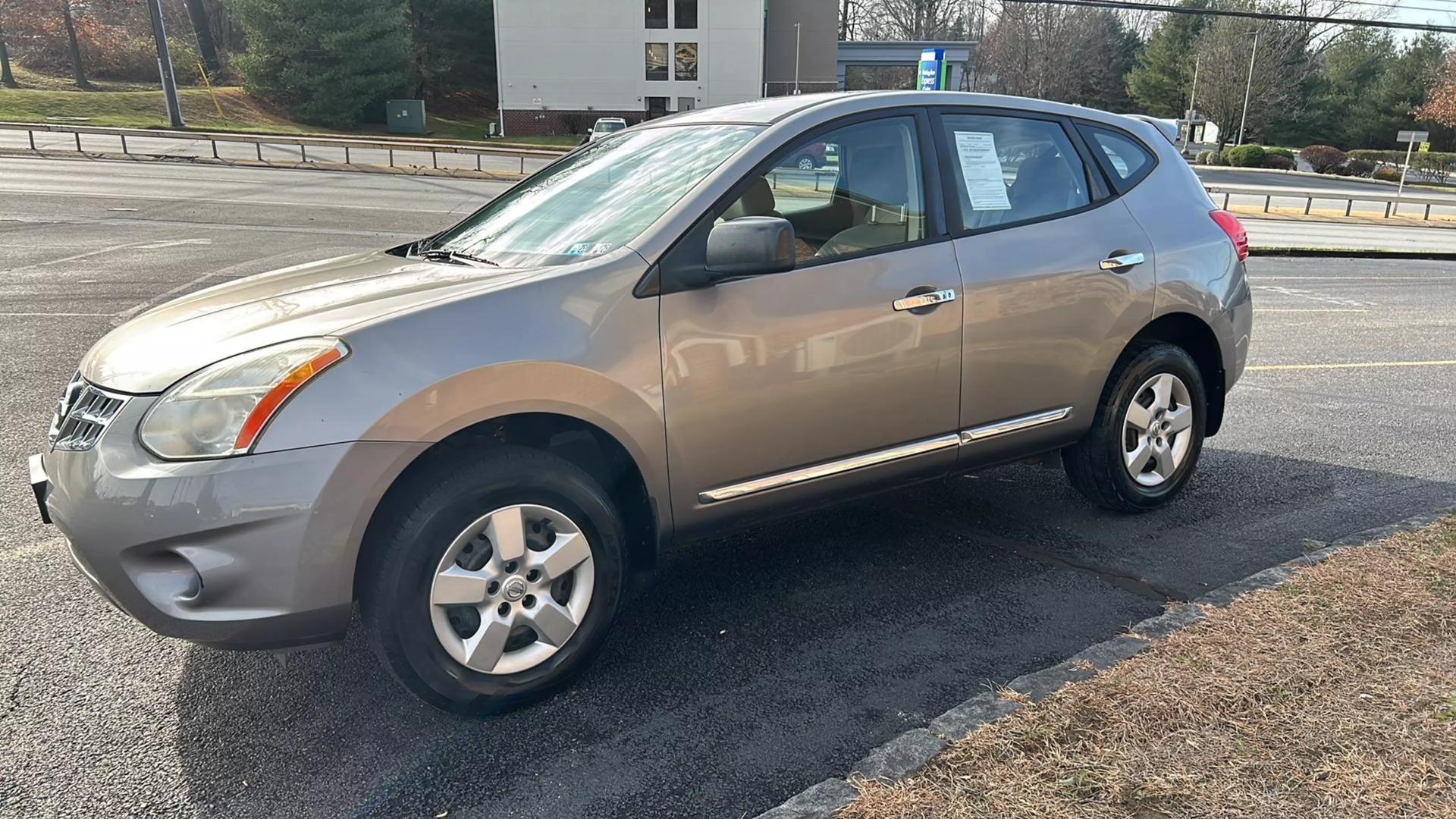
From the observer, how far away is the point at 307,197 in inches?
741

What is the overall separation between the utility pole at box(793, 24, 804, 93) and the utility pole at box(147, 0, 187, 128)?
3132 centimetres

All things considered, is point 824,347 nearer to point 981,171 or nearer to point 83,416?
point 981,171

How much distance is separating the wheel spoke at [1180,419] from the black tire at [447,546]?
114 inches

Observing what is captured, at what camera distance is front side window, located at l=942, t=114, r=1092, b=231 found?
152 inches

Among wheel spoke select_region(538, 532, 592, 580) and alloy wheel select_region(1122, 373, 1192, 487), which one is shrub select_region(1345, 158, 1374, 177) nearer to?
alloy wheel select_region(1122, 373, 1192, 487)

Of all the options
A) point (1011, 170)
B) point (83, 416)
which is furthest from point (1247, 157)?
point (83, 416)

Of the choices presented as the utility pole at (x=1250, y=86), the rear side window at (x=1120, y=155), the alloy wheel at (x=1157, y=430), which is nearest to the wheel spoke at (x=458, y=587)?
the alloy wheel at (x=1157, y=430)

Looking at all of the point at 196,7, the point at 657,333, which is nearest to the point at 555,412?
the point at 657,333

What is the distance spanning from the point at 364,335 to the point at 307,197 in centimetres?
1811

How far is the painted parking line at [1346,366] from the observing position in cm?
798

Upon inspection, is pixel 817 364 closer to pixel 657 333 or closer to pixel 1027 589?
pixel 657 333

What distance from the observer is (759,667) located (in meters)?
3.26

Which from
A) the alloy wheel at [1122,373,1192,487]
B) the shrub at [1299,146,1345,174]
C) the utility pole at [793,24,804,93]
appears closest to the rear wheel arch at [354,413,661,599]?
the alloy wheel at [1122,373,1192,487]

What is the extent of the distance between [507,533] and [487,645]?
0.34m
